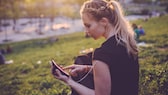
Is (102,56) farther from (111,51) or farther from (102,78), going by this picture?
(102,78)

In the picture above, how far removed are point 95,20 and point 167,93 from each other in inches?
138

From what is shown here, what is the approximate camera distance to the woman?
4.09 meters

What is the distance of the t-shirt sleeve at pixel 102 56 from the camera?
4.04 meters

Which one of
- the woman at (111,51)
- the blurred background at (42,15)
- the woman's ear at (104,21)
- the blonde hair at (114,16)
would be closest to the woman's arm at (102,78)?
the woman at (111,51)

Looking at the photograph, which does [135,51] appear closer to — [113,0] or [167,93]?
[113,0]

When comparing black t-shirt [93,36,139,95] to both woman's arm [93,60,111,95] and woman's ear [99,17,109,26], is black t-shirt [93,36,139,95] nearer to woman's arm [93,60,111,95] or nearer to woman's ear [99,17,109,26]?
woman's arm [93,60,111,95]

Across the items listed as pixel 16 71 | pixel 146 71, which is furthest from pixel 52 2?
pixel 146 71

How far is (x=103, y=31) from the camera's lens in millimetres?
4383

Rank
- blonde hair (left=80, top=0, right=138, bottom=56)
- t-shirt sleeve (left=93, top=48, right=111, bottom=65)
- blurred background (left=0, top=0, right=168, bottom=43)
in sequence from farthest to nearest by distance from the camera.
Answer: blurred background (left=0, top=0, right=168, bottom=43), blonde hair (left=80, top=0, right=138, bottom=56), t-shirt sleeve (left=93, top=48, right=111, bottom=65)

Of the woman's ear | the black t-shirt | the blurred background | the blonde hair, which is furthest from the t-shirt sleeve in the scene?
the blurred background

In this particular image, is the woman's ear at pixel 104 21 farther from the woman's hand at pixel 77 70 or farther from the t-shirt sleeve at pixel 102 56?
the woman's hand at pixel 77 70

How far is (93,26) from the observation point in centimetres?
436

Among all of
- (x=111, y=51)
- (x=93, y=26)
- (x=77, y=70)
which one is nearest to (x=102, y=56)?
(x=111, y=51)

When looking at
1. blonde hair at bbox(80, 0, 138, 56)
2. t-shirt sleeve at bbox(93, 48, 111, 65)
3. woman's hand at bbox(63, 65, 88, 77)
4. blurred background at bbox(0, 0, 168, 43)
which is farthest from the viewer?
blurred background at bbox(0, 0, 168, 43)
